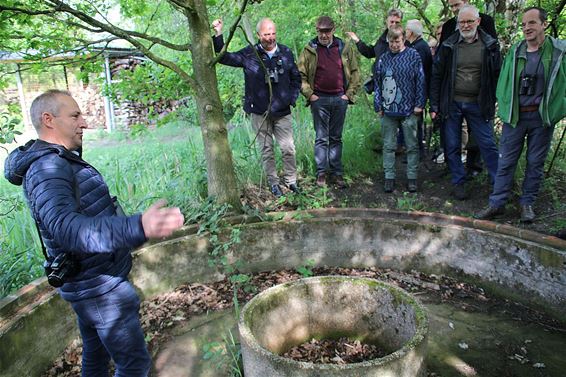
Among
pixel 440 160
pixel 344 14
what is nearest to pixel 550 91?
pixel 440 160

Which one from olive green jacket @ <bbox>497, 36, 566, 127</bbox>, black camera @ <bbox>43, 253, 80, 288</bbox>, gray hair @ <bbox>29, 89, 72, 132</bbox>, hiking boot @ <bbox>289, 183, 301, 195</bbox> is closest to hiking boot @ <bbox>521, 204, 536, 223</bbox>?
olive green jacket @ <bbox>497, 36, 566, 127</bbox>

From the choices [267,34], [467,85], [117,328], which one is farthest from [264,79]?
[117,328]

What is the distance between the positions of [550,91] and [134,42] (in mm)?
3713

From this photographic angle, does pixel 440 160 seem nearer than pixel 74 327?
No

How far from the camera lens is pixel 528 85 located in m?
4.11

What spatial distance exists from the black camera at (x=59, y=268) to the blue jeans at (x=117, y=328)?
24 cm

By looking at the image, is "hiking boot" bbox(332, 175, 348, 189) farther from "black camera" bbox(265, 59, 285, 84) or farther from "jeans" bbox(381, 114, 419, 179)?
"black camera" bbox(265, 59, 285, 84)

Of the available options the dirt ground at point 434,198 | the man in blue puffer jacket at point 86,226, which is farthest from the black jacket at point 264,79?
the man in blue puffer jacket at point 86,226

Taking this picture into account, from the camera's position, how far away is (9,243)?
4.11 meters

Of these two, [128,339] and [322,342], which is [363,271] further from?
[128,339]

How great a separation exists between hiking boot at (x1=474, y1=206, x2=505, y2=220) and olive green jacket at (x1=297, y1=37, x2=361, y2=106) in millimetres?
2121

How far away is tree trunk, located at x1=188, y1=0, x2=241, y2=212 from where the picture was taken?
4.20m

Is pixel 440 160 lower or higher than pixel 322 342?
higher

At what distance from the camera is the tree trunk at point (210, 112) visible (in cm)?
420
